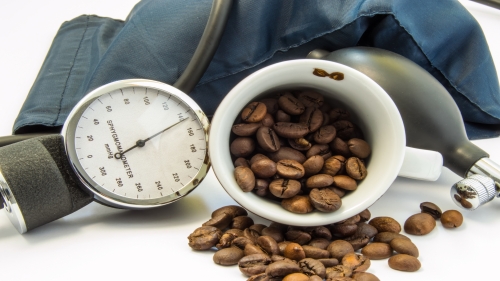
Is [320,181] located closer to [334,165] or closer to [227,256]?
[334,165]

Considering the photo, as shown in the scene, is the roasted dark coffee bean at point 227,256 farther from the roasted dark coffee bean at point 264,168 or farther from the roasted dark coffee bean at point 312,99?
the roasted dark coffee bean at point 312,99

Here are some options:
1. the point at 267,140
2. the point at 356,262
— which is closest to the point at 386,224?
the point at 356,262

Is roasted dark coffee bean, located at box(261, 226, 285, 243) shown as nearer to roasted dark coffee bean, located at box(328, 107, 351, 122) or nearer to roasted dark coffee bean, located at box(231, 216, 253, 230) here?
roasted dark coffee bean, located at box(231, 216, 253, 230)

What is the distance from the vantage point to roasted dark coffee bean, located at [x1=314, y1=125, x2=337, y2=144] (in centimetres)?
92

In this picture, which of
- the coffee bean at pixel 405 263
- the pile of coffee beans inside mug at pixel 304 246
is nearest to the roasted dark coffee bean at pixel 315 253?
the pile of coffee beans inside mug at pixel 304 246

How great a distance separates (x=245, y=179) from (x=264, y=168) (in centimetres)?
4

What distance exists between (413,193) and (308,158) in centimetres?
30

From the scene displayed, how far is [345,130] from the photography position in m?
0.95

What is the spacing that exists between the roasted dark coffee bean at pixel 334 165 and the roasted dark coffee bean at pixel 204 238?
0.20 meters

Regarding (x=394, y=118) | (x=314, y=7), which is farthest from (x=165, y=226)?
(x=314, y=7)

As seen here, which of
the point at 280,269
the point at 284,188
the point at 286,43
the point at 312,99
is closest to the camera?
the point at 280,269

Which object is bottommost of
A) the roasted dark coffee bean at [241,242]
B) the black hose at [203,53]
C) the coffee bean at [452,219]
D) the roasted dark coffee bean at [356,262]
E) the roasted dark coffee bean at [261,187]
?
the coffee bean at [452,219]

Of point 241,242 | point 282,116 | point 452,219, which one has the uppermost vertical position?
point 282,116

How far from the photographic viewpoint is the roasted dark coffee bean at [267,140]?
2.95 feet
